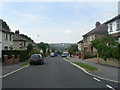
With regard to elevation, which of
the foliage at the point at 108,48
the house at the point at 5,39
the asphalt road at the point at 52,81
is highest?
the house at the point at 5,39

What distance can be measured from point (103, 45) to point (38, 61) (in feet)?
29.4

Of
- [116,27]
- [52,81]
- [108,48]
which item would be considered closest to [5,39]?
[116,27]

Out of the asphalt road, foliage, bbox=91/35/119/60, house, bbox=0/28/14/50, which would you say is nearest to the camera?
the asphalt road

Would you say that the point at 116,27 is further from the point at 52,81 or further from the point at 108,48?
the point at 52,81

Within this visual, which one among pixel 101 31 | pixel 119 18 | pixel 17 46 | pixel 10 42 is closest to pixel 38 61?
→ pixel 119 18

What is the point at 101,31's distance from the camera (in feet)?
173

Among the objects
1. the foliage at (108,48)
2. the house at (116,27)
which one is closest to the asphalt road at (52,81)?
the foliage at (108,48)

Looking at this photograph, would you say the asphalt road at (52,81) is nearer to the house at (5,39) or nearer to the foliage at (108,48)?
the foliage at (108,48)

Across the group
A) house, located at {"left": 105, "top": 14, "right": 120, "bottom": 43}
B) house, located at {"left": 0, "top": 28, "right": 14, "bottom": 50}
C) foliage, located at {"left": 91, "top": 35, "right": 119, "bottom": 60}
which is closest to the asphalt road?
foliage, located at {"left": 91, "top": 35, "right": 119, "bottom": 60}

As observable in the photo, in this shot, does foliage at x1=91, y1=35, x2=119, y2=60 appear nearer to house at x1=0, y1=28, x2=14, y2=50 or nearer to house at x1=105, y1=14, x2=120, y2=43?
house at x1=105, y1=14, x2=120, y2=43

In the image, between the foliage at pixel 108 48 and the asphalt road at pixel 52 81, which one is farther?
the foliage at pixel 108 48

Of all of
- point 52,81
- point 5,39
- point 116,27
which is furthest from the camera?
point 5,39

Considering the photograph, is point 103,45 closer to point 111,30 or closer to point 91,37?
point 111,30

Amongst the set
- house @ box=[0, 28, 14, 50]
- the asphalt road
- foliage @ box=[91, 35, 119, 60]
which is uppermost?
house @ box=[0, 28, 14, 50]
